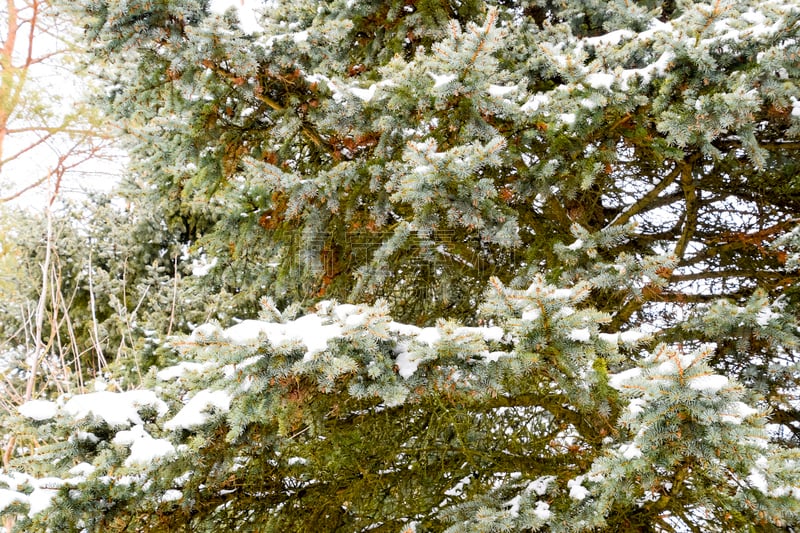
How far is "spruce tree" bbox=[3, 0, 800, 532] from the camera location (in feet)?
6.68

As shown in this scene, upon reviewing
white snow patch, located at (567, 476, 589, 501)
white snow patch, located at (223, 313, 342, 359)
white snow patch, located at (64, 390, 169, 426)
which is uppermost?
white snow patch, located at (223, 313, 342, 359)

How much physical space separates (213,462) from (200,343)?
24.9 inches

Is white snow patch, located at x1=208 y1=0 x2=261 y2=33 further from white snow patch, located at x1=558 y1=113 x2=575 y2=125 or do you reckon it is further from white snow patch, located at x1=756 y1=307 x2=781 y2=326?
white snow patch, located at x1=756 y1=307 x2=781 y2=326

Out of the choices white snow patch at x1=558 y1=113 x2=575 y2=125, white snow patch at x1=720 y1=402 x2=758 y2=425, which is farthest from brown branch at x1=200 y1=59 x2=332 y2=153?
white snow patch at x1=720 y1=402 x2=758 y2=425

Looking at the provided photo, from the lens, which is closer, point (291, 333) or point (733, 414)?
point (733, 414)

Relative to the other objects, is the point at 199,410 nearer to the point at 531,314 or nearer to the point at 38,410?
the point at 38,410

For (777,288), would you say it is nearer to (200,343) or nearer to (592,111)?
(592,111)

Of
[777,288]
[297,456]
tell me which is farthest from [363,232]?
[777,288]

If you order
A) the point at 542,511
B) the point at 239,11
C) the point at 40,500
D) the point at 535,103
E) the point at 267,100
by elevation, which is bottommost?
the point at 542,511

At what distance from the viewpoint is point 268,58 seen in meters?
3.09

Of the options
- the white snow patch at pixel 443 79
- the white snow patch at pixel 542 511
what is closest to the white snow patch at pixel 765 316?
the white snow patch at pixel 542 511

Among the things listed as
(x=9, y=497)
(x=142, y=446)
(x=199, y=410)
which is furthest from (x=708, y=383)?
(x=9, y=497)

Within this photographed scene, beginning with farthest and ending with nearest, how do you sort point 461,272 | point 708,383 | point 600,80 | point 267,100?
1. point 461,272
2. point 267,100
3. point 600,80
4. point 708,383

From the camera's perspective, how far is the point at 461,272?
3914 millimetres
